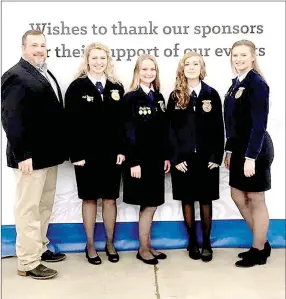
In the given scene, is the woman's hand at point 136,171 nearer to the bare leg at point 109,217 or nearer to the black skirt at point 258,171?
the bare leg at point 109,217

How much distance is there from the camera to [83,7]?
13.1 ft

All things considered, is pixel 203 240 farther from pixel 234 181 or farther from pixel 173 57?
pixel 173 57

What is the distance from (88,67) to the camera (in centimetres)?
383

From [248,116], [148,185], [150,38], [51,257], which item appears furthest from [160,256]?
[150,38]

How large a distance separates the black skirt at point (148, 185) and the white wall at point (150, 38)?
55cm

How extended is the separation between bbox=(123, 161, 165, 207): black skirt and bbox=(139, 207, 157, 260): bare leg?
0.28ft

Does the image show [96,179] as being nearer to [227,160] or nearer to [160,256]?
[160,256]

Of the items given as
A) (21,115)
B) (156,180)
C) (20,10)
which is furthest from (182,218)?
(20,10)

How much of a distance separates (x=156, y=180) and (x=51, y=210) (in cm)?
84

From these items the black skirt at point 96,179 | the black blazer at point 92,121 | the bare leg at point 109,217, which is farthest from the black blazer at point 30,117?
the bare leg at point 109,217

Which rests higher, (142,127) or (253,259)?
(142,127)

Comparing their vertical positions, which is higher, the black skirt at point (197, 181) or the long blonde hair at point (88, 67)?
the long blonde hair at point (88, 67)

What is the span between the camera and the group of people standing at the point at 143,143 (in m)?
3.61

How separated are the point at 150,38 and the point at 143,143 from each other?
2.83 feet
